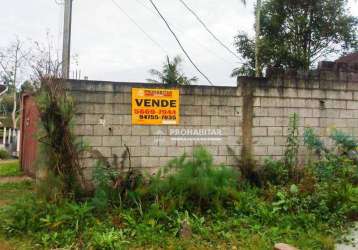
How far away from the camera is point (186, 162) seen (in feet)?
17.5

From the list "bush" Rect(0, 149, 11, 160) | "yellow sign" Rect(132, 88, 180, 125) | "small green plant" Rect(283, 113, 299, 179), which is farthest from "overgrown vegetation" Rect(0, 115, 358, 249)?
"bush" Rect(0, 149, 11, 160)

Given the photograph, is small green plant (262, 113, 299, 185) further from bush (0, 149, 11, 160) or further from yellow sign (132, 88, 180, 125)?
bush (0, 149, 11, 160)

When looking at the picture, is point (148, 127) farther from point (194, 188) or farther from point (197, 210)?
point (197, 210)

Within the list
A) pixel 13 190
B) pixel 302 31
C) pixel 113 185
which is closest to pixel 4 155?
pixel 13 190

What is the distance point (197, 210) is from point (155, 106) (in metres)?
1.72

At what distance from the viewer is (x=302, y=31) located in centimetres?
1568

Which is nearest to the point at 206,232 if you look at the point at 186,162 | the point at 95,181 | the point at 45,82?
the point at 186,162

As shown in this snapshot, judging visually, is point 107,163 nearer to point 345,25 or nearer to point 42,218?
point 42,218

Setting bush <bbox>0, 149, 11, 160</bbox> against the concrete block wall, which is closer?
the concrete block wall

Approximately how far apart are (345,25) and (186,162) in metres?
13.4

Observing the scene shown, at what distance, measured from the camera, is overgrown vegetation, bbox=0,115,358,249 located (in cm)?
405

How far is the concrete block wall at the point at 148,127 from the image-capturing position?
5.18 meters

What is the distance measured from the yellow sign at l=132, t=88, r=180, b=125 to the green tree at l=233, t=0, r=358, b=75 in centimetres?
1066

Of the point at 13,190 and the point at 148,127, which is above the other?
the point at 148,127
